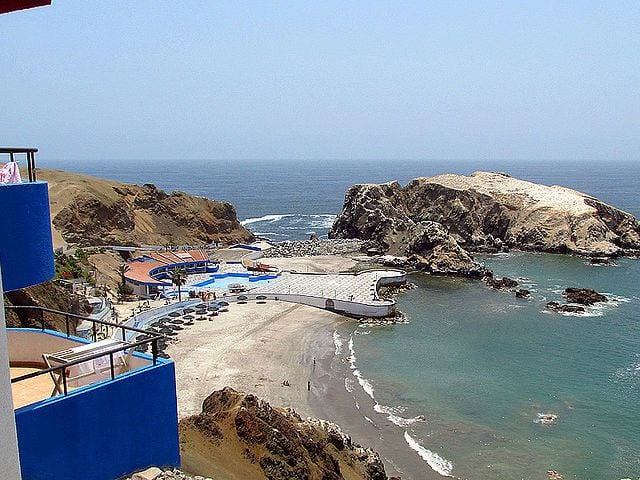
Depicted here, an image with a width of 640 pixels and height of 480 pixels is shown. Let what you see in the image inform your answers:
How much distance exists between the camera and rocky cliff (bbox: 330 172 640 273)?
253 feet

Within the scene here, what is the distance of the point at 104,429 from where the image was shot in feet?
24.6

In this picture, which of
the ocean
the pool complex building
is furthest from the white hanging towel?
the pool complex building

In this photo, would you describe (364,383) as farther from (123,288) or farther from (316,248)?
(316,248)

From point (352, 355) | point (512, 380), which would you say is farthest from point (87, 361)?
point (352, 355)

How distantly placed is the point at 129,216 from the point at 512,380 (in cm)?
5861

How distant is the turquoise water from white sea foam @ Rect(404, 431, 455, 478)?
0.26 m

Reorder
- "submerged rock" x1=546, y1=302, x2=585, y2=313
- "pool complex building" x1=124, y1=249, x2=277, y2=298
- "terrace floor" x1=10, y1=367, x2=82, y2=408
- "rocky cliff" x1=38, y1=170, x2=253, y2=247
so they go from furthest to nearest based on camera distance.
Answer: "rocky cliff" x1=38, y1=170, x2=253, y2=247 < "pool complex building" x1=124, y1=249, x2=277, y2=298 < "submerged rock" x1=546, y1=302, x2=585, y2=313 < "terrace floor" x1=10, y1=367, x2=82, y2=408

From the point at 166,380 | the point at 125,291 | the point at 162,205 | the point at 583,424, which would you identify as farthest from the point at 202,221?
the point at 166,380

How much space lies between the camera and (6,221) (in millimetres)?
6816

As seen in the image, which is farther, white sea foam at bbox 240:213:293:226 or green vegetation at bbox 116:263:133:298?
white sea foam at bbox 240:213:293:226

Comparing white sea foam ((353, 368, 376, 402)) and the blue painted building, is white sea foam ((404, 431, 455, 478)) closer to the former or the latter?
white sea foam ((353, 368, 376, 402))

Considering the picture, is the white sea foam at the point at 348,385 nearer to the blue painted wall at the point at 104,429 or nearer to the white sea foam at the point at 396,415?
the white sea foam at the point at 396,415

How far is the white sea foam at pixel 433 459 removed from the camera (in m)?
22.9

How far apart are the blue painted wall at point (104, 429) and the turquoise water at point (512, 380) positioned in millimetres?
17751
